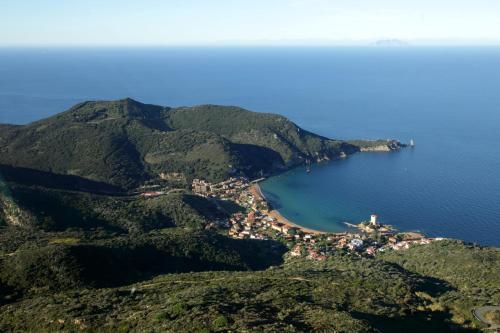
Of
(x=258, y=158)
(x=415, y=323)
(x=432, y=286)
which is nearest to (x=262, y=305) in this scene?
(x=415, y=323)

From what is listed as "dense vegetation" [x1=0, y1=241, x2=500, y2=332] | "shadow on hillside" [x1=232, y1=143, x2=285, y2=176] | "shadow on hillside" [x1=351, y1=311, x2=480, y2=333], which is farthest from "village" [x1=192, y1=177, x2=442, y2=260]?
"shadow on hillside" [x1=351, y1=311, x2=480, y2=333]

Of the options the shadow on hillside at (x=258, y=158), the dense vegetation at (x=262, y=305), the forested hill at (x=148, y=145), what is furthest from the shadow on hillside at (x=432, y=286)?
the shadow on hillside at (x=258, y=158)

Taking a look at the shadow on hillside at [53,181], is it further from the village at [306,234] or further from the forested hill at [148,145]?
the village at [306,234]

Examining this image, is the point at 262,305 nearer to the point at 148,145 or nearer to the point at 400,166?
the point at 148,145

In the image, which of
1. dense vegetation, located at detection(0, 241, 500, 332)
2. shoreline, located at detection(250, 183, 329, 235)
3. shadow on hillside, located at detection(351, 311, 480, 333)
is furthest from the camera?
shoreline, located at detection(250, 183, 329, 235)

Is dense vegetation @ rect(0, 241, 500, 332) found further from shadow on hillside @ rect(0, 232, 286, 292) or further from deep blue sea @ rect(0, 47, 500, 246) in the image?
deep blue sea @ rect(0, 47, 500, 246)
